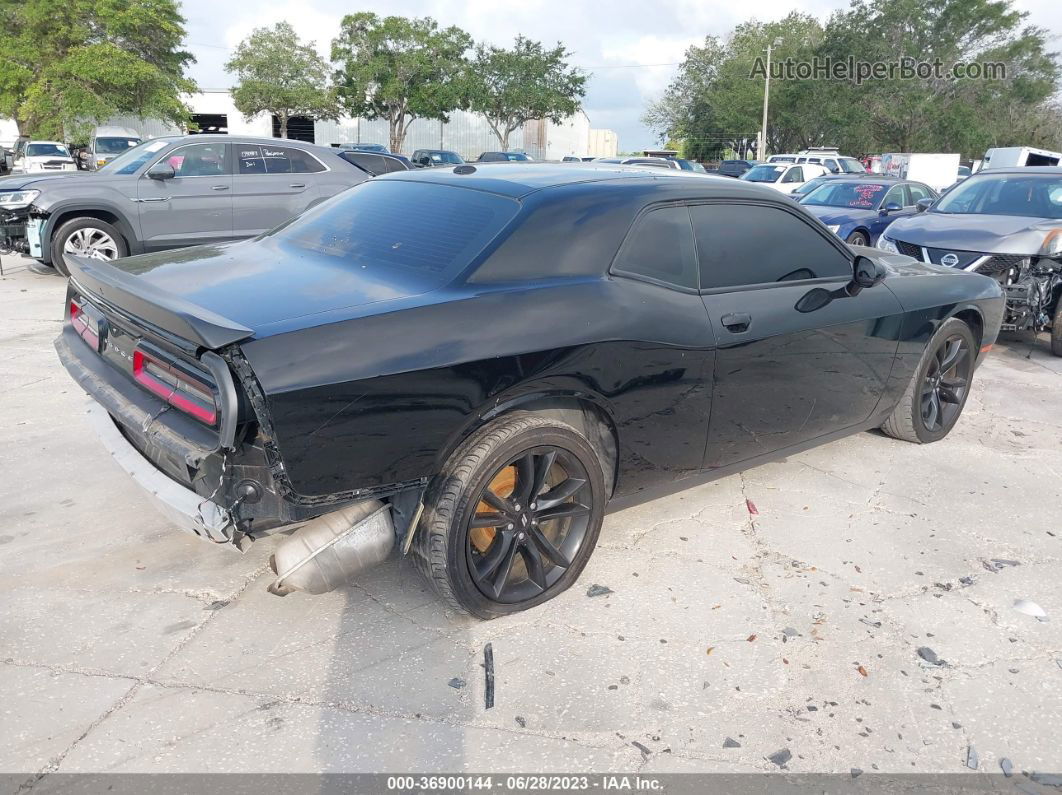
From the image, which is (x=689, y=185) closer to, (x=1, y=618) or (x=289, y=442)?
(x=289, y=442)

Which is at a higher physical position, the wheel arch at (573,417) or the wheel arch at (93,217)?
the wheel arch at (93,217)

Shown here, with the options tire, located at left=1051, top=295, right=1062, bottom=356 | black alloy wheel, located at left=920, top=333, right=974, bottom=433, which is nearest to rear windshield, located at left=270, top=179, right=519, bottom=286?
black alloy wheel, located at left=920, top=333, right=974, bottom=433

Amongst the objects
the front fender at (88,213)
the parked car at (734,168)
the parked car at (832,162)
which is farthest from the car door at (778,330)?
the parked car at (734,168)

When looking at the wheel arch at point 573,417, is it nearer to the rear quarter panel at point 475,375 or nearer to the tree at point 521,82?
the rear quarter panel at point 475,375

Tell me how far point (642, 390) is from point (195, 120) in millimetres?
56077

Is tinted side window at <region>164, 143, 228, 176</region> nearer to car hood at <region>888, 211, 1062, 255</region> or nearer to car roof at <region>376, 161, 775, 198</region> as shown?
car roof at <region>376, 161, 775, 198</region>

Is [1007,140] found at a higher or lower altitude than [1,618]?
higher

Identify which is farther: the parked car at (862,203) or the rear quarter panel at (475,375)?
the parked car at (862,203)

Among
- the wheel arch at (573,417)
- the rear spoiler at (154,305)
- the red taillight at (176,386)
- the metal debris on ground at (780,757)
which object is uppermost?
the rear spoiler at (154,305)

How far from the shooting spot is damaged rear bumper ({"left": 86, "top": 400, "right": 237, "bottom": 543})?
253 centimetres

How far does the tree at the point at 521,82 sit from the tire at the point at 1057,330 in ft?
117

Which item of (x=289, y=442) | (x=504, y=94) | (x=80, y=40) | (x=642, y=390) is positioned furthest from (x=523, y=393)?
(x=504, y=94)

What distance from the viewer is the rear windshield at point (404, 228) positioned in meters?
3.11

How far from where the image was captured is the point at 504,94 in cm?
4075
